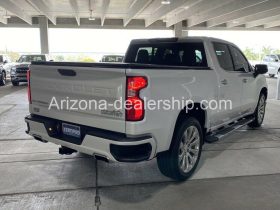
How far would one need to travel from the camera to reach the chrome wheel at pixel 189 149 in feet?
11.7

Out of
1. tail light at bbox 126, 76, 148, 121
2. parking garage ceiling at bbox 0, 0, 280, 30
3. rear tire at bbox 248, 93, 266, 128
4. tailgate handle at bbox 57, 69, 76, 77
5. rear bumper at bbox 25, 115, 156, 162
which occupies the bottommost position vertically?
rear tire at bbox 248, 93, 266, 128

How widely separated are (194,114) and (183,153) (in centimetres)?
52

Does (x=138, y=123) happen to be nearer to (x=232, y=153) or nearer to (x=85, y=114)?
(x=85, y=114)

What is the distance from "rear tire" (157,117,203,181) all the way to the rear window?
1032mm

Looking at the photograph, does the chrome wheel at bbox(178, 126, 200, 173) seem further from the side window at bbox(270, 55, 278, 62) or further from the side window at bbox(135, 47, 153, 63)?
Answer: the side window at bbox(270, 55, 278, 62)

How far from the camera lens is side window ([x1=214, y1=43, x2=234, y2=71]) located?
14.3 feet

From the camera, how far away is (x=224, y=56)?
457 centimetres

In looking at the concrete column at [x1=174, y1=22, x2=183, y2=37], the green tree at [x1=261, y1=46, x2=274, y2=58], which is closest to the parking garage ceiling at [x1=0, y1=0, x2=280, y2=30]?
the concrete column at [x1=174, y1=22, x2=183, y2=37]

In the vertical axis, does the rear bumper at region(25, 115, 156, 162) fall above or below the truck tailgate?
below

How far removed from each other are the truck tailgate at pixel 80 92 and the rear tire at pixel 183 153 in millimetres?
840

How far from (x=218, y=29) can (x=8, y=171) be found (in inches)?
1072

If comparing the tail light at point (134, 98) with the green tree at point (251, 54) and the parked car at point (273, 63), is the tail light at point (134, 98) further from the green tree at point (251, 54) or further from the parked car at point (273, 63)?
the green tree at point (251, 54)

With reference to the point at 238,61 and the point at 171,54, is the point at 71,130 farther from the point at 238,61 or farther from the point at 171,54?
the point at 238,61

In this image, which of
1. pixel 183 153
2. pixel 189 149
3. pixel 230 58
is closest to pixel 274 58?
pixel 230 58
